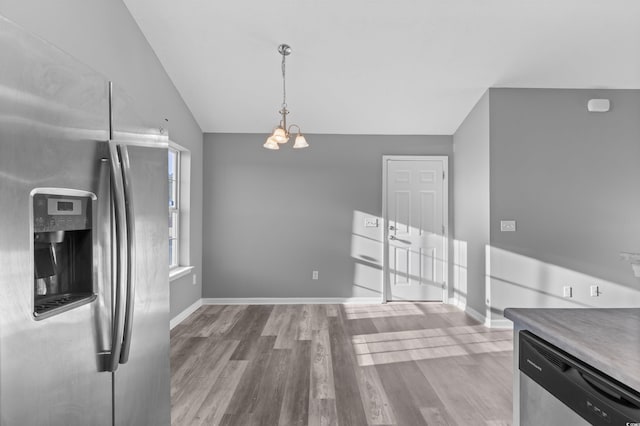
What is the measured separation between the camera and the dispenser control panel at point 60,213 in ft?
2.60

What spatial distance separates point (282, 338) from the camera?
3.59m

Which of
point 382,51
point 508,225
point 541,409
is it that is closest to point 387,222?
point 508,225

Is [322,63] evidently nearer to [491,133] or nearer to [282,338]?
[491,133]

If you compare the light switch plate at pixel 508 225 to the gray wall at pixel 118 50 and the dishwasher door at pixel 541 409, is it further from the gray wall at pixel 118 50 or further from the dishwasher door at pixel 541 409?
the gray wall at pixel 118 50

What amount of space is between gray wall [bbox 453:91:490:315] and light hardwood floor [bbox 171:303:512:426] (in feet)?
1.54

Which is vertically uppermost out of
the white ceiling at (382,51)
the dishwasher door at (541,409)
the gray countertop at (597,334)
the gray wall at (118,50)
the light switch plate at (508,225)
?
the white ceiling at (382,51)

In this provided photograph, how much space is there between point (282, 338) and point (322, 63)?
8.99 feet

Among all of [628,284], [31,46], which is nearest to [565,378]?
[31,46]

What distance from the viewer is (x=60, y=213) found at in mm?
855

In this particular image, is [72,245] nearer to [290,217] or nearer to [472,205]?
[290,217]

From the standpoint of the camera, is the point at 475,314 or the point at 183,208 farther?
the point at 183,208

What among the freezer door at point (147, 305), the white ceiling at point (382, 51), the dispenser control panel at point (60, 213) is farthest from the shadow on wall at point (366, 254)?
the dispenser control panel at point (60, 213)

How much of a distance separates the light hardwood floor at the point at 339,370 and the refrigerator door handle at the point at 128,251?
1316 millimetres

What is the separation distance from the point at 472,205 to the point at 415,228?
88cm
